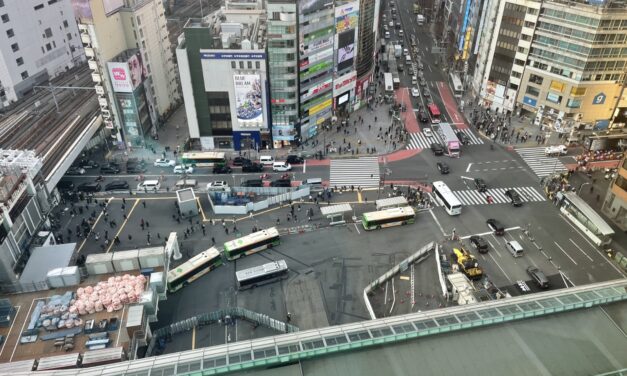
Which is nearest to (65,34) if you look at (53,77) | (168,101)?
(53,77)

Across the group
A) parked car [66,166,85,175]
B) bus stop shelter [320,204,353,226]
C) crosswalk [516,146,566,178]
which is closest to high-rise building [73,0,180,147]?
parked car [66,166,85,175]

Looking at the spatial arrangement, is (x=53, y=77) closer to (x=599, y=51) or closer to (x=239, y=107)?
(x=239, y=107)

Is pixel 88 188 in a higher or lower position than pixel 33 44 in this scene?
lower

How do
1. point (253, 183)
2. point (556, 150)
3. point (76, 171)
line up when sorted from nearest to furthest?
1. point (253, 183)
2. point (76, 171)
3. point (556, 150)

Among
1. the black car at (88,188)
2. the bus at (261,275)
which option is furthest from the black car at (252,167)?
the bus at (261,275)

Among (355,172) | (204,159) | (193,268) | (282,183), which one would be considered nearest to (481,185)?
(355,172)

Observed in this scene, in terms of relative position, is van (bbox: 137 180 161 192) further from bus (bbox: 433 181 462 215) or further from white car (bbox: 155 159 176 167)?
bus (bbox: 433 181 462 215)

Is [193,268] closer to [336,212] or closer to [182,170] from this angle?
[336,212]
